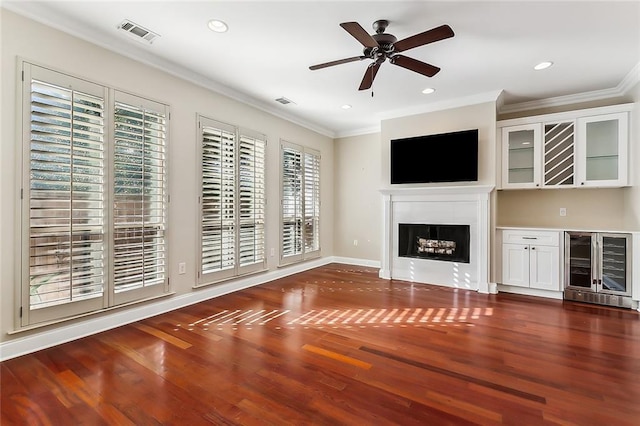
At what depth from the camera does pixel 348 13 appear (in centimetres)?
254

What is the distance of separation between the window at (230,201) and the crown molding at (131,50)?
0.45 meters

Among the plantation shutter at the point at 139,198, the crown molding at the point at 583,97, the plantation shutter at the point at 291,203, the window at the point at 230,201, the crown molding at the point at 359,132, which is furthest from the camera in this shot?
the crown molding at the point at 359,132

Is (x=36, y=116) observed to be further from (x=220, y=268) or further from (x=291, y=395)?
(x=291, y=395)

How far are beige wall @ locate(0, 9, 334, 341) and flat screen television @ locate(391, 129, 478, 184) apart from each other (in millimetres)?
1868

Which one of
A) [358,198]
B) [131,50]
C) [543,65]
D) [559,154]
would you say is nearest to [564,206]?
[559,154]

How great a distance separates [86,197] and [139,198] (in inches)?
19.0

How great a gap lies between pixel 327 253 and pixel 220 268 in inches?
111

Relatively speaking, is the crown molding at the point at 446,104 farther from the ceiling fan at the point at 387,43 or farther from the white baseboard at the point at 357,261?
the white baseboard at the point at 357,261

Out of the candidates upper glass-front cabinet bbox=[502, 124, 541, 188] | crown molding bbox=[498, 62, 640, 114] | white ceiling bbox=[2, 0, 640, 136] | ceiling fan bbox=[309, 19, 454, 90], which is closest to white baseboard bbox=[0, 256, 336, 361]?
white ceiling bbox=[2, 0, 640, 136]

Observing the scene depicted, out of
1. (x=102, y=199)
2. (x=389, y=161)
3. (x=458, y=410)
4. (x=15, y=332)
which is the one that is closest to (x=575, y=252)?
(x=389, y=161)

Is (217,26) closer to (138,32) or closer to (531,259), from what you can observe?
(138,32)

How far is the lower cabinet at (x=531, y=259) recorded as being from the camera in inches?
161

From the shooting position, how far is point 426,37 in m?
2.40

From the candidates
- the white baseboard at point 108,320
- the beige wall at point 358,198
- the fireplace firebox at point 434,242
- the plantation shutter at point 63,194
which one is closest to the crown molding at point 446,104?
the beige wall at point 358,198
